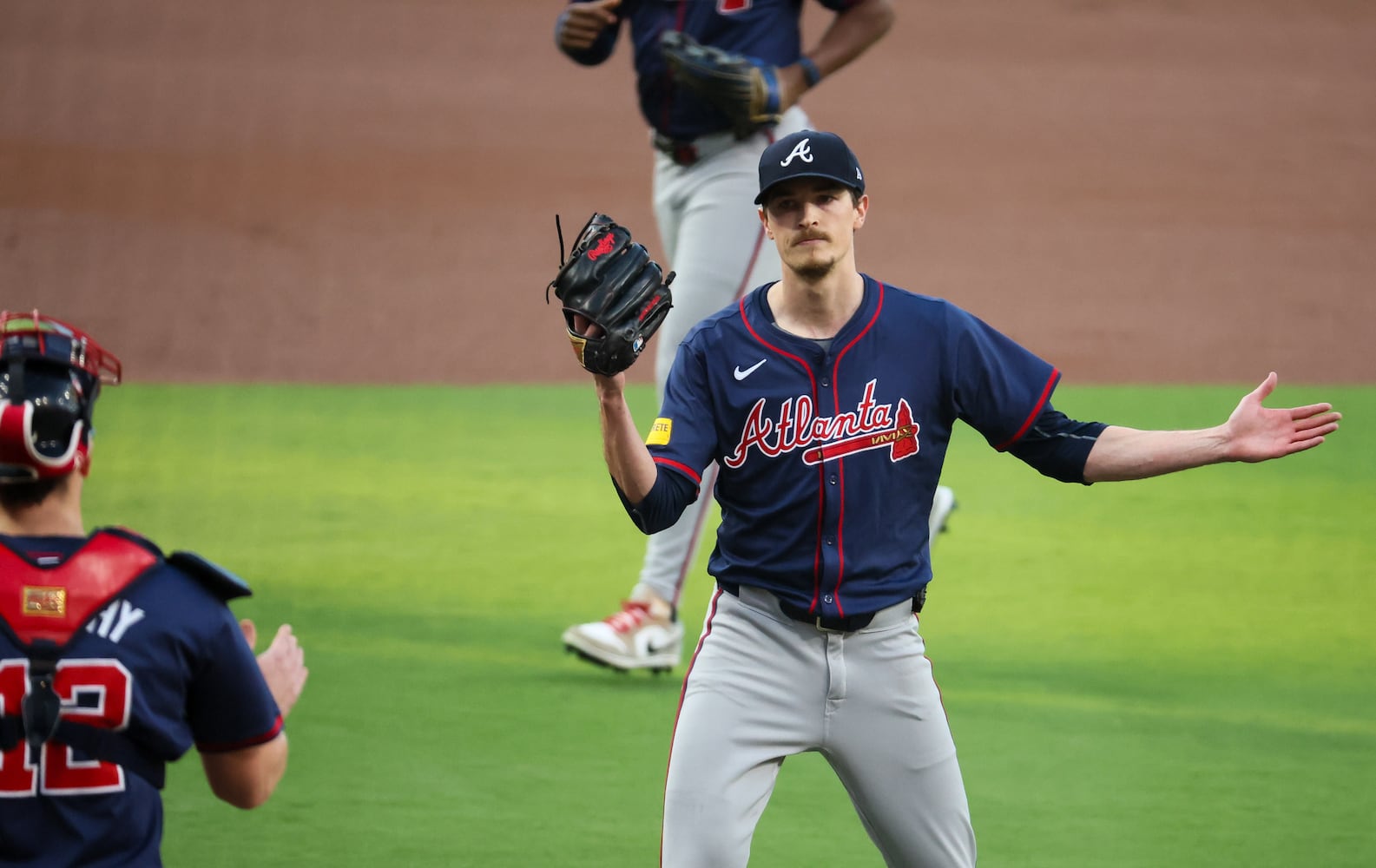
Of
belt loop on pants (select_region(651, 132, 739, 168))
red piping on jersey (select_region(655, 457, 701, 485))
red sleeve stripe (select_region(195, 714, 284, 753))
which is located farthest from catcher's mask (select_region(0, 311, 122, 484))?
belt loop on pants (select_region(651, 132, 739, 168))

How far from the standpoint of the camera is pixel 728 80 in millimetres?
5156

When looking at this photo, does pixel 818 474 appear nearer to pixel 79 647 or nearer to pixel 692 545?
pixel 79 647

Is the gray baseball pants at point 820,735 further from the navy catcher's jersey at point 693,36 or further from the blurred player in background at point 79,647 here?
the navy catcher's jersey at point 693,36

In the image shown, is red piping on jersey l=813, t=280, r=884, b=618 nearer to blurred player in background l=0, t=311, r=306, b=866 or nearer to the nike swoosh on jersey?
the nike swoosh on jersey

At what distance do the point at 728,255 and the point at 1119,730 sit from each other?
178cm

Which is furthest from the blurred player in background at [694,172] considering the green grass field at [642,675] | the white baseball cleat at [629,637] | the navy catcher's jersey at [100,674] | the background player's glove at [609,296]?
the navy catcher's jersey at [100,674]

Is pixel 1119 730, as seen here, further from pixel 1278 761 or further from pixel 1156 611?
pixel 1156 611

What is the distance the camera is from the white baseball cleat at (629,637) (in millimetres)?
5227

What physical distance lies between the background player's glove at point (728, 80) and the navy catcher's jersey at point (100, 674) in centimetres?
320

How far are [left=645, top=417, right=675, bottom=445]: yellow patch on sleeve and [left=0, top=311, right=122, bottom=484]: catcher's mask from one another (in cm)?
117

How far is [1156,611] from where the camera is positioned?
6254mm

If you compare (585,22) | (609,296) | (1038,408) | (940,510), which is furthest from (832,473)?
(585,22)

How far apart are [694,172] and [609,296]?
2.46 m

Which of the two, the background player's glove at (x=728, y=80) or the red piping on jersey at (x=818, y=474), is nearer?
the red piping on jersey at (x=818, y=474)
